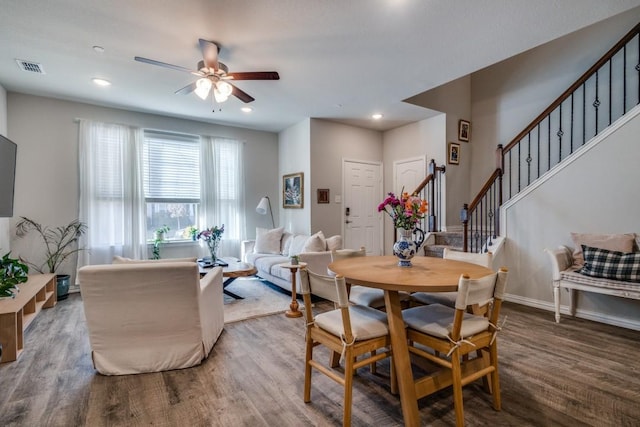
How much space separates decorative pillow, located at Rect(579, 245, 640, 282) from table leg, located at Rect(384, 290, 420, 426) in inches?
101

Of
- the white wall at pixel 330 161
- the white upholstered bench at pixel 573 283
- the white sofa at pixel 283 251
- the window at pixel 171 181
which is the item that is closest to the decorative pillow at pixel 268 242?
the white sofa at pixel 283 251

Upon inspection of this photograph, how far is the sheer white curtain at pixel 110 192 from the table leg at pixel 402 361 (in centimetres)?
468

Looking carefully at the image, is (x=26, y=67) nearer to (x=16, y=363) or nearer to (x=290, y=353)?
(x=16, y=363)

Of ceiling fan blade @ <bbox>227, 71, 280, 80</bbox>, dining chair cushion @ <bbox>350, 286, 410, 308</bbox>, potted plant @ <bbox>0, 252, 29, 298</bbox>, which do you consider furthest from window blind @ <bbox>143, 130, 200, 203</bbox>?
dining chair cushion @ <bbox>350, 286, 410, 308</bbox>

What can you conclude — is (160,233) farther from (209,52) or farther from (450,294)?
(450,294)

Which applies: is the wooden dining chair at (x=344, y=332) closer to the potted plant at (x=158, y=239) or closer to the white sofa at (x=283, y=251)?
the white sofa at (x=283, y=251)

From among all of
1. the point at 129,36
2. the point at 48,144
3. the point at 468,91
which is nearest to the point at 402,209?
the point at 129,36

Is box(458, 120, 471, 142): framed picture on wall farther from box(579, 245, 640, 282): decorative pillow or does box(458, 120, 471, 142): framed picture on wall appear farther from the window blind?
the window blind

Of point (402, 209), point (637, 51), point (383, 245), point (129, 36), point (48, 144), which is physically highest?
point (637, 51)

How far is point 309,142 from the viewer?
557 centimetres

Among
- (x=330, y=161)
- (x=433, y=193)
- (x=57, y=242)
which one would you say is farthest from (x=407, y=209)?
(x=57, y=242)

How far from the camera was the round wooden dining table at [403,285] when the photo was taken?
172 centimetres

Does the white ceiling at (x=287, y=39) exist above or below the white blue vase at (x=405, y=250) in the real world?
above

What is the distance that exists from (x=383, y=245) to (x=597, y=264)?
3.56 m
